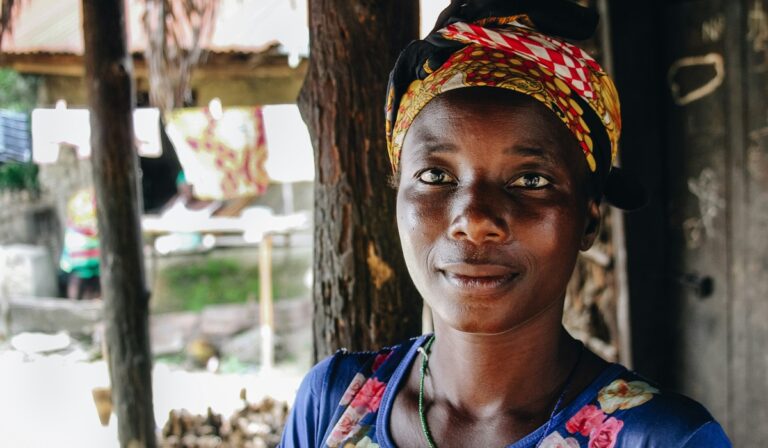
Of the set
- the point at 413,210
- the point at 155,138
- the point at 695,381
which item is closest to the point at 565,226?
the point at 413,210

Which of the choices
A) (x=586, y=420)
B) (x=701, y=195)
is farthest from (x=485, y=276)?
(x=701, y=195)

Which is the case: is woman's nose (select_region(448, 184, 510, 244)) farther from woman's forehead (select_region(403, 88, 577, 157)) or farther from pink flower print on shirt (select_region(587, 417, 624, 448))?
pink flower print on shirt (select_region(587, 417, 624, 448))

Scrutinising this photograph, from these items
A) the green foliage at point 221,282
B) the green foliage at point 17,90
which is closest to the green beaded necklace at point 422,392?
the green foliage at point 221,282

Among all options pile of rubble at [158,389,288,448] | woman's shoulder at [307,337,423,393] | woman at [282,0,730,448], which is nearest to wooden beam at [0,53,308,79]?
pile of rubble at [158,389,288,448]

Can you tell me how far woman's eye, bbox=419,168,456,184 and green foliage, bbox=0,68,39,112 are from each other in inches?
343

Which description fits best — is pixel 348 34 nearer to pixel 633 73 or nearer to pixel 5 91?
pixel 633 73

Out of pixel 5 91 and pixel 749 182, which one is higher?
pixel 5 91

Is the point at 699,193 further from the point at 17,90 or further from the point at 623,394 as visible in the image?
the point at 17,90

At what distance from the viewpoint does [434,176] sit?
1294mm

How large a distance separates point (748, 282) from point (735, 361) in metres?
0.39

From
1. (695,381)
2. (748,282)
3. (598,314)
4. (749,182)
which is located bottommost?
(695,381)

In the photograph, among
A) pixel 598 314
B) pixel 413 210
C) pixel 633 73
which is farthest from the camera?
pixel 598 314

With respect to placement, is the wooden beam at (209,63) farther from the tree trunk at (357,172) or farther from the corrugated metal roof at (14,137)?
the tree trunk at (357,172)

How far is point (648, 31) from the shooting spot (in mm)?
3490
